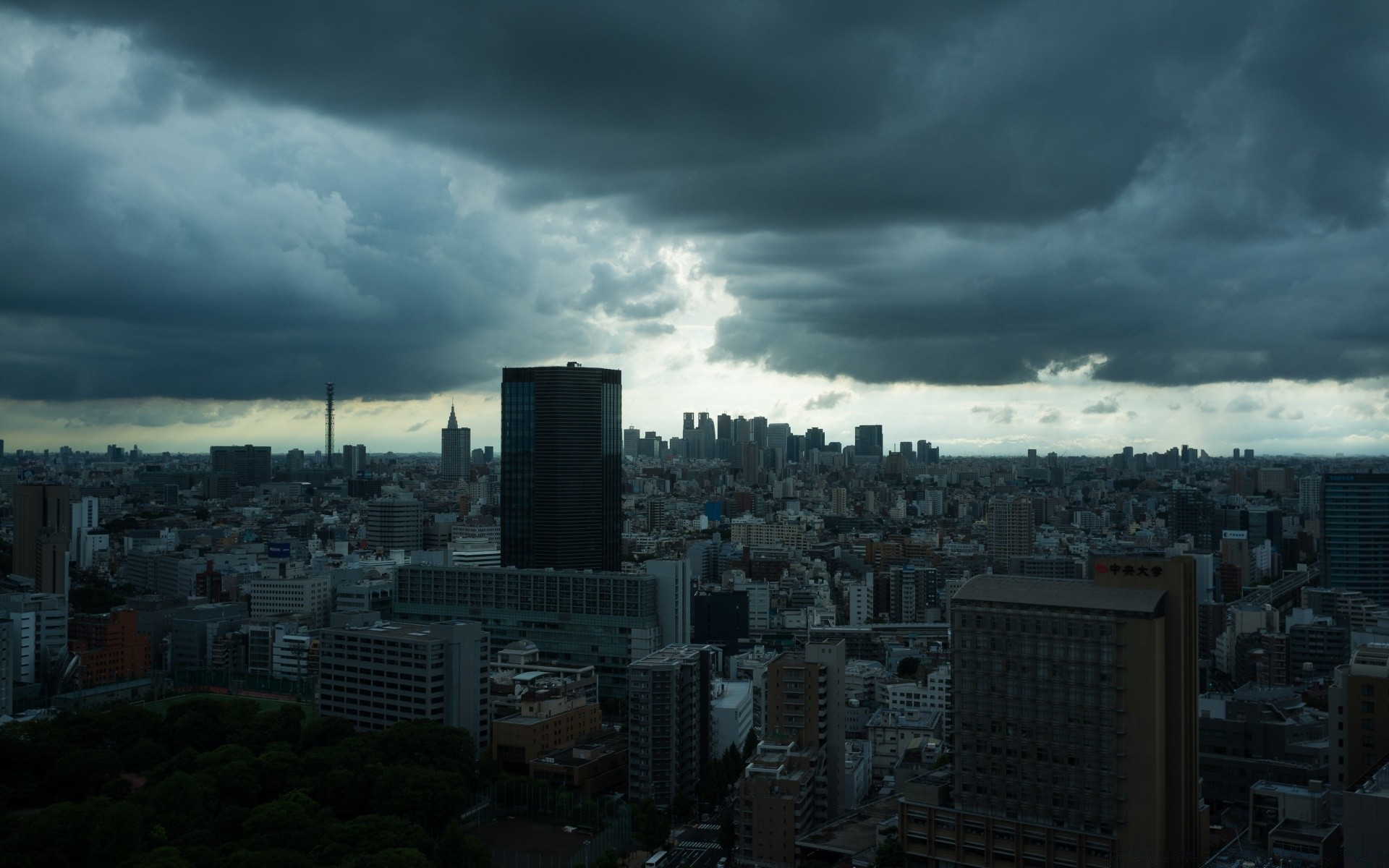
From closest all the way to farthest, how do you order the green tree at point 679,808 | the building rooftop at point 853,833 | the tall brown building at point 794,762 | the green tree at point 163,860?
the green tree at point 163,860, the building rooftop at point 853,833, the tall brown building at point 794,762, the green tree at point 679,808

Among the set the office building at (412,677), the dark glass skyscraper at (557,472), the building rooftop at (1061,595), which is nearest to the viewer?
the building rooftop at (1061,595)

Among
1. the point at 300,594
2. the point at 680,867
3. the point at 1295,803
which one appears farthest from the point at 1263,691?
the point at 300,594

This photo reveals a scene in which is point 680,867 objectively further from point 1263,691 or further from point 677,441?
point 677,441

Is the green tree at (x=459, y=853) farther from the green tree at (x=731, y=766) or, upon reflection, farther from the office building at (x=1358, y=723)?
the office building at (x=1358, y=723)

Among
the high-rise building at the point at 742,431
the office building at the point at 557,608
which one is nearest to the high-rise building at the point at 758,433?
the high-rise building at the point at 742,431

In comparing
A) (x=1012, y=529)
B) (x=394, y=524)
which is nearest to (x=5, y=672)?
(x=394, y=524)

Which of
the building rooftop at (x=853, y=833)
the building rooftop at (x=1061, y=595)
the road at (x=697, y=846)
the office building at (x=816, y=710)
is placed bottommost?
the road at (x=697, y=846)

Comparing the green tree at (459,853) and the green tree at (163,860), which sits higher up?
the green tree at (163,860)

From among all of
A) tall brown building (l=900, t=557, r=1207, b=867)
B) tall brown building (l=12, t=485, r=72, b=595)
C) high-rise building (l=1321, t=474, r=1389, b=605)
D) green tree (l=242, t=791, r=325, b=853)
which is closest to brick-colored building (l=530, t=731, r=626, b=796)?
green tree (l=242, t=791, r=325, b=853)
